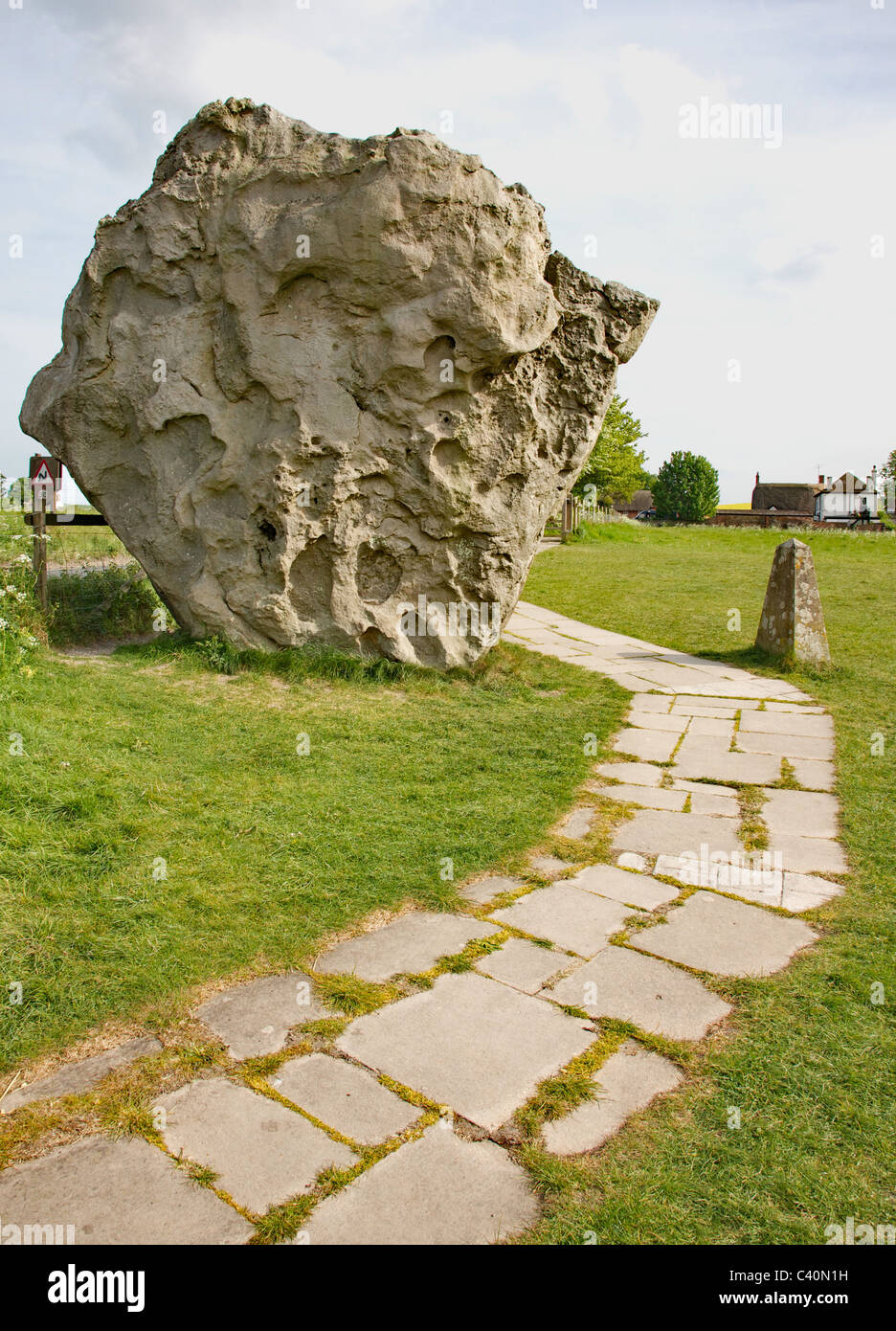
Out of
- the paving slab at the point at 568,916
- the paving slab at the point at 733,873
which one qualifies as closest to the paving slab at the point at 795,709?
the paving slab at the point at 733,873

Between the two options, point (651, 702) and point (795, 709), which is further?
point (651, 702)

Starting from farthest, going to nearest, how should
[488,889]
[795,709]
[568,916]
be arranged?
[795,709] < [488,889] < [568,916]

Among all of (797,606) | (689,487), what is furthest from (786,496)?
(797,606)

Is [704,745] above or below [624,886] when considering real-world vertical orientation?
above

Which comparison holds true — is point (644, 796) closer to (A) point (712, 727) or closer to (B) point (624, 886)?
(B) point (624, 886)

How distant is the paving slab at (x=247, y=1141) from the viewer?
2350mm

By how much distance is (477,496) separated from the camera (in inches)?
295

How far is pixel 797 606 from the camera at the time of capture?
30.2 ft

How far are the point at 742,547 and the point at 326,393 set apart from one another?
19670 mm

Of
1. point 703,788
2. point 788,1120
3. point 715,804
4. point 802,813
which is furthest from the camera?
point 703,788

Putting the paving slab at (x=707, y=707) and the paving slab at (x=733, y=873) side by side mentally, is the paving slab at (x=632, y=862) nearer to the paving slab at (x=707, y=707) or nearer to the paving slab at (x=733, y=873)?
the paving slab at (x=733, y=873)

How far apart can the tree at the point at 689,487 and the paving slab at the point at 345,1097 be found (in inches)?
2061

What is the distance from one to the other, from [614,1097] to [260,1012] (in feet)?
3.93

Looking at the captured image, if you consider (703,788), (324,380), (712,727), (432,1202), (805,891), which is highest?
(324,380)
